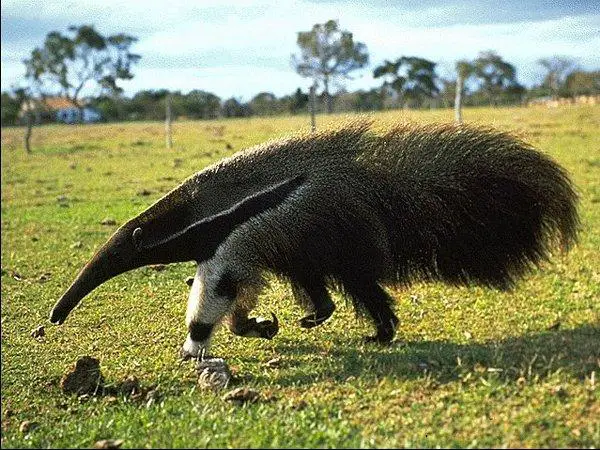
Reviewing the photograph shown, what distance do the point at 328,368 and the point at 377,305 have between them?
0.65 m

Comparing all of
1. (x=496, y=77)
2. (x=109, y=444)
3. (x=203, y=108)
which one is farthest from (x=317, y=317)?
(x=496, y=77)

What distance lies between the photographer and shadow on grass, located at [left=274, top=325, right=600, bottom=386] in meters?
4.02

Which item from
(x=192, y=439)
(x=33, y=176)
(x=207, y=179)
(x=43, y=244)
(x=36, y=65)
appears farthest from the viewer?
(x=36, y=65)

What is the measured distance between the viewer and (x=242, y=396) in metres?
3.94

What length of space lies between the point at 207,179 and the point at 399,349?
1669 mm

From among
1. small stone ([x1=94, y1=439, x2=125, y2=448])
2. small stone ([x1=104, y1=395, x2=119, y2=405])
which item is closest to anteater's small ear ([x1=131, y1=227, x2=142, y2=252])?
small stone ([x1=104, y1=395, x2=119, y2=405])

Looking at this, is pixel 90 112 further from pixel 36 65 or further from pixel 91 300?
pixel 91 300

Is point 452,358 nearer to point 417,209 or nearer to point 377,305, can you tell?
point 377,305

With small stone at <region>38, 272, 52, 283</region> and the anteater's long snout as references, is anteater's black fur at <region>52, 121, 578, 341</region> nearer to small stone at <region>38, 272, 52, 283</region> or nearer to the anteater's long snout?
the anteater's long snout

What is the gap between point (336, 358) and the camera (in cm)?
482

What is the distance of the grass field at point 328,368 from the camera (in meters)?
3.37

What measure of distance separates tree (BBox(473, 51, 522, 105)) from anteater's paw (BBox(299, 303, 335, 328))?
48085 millimetres

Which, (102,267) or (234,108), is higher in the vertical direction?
(234,108)

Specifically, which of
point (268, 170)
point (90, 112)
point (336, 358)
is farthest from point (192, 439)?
point (90, 112)
